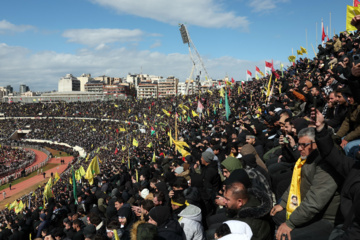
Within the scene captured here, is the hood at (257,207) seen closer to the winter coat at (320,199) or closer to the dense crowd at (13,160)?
the winter coat at (320,199)

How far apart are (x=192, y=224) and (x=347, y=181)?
7.87 ft

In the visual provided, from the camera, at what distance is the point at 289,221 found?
10.8 ft

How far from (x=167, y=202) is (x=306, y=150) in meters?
3.16

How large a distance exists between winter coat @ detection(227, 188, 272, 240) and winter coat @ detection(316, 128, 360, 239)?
3.07 feet

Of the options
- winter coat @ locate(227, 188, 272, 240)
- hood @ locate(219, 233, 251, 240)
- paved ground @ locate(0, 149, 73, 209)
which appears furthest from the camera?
paved ground @ locate(0, 149, 73, 209)

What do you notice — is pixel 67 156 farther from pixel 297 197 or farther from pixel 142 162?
pixel 297 197

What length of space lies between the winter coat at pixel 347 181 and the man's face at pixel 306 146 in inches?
5.8

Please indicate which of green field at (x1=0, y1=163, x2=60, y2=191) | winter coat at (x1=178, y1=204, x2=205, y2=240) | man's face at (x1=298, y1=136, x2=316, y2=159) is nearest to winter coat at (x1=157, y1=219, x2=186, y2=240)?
winter coat at (x1=178, y1=204, x2=205, y2=240)

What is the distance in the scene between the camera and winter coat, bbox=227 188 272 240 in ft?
11.3

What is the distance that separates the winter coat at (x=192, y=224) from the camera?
4340 mm

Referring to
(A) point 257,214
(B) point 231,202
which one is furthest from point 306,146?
(B) point 231,202

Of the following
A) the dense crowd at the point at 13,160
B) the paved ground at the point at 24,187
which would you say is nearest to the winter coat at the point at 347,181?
the paved ground at the point at 24,187

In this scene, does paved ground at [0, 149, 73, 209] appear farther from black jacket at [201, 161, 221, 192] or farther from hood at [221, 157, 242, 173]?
hood at [221, 157, 242, 173]

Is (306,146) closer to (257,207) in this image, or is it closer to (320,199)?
(320,199)
